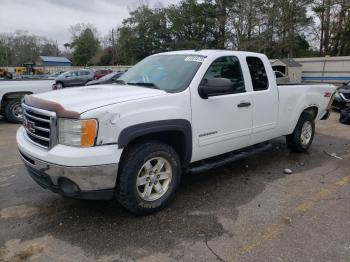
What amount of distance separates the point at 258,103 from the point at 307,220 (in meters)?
1.84

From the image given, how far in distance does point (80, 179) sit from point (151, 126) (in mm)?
885

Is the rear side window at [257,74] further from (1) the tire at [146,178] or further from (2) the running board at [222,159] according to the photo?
(1) the tire at [146,178]

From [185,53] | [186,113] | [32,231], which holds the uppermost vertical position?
[185,53]

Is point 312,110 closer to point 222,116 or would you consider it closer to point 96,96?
point 222,116

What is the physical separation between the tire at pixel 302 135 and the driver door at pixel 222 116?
174cm

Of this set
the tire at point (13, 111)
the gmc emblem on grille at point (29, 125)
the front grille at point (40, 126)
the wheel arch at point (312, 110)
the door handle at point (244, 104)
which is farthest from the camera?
the tire at point (13, 111)

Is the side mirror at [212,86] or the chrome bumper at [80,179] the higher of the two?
the side mirror at [212,86]

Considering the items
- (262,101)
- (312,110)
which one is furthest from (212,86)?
(312,110)

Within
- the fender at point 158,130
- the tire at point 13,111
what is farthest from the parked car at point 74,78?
the fender at point 158,130

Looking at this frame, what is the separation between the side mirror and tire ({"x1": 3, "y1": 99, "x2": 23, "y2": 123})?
799 centimetres

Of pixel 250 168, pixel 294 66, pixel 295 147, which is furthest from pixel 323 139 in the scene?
pixel 294 66

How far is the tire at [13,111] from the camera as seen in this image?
1037 centimetres

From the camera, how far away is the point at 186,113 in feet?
12.8

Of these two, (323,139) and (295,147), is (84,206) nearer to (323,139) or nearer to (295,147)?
(295,147)
